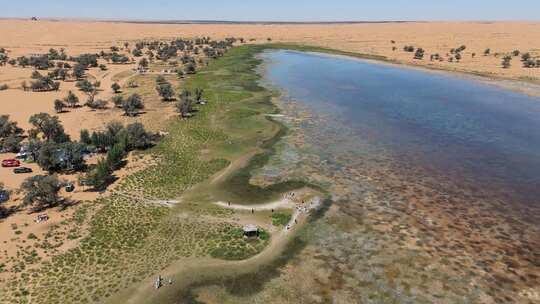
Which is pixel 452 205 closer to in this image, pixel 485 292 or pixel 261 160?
pixel 485 292

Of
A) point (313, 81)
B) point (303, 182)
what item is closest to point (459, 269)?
point (303, 182)

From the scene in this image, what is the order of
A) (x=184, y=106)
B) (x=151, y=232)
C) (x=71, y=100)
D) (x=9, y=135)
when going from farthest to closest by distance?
(x=71, y=100) → (x=184, y=106) → (x=9, y=135) → (x=151, y=232)

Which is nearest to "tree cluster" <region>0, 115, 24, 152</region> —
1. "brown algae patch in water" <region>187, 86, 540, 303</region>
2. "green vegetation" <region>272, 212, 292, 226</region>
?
"brown algae patch in water" <region>187, 86, 540, 303</region>

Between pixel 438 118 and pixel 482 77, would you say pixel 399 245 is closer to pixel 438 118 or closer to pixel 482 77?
pixel 438 118

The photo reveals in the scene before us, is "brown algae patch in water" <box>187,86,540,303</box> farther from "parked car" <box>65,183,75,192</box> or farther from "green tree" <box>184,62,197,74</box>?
"green tree" <box>184,62,197,74</box>

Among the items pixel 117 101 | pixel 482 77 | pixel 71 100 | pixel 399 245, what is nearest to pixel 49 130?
pixel 71 100

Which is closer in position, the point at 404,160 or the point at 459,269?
the point at 459,269

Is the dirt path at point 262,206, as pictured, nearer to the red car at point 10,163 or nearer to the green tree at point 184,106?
the red car at point 10,163

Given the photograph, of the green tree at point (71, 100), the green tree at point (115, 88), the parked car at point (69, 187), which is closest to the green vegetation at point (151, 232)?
the parked car at point (69, 187)
